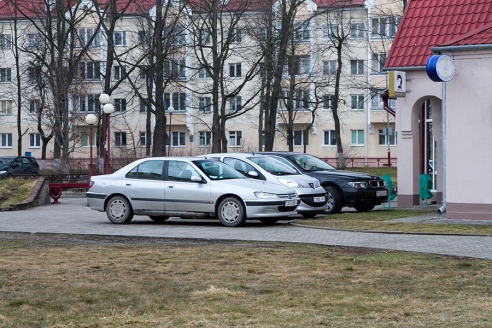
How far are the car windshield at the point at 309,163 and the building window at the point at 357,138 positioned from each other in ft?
190

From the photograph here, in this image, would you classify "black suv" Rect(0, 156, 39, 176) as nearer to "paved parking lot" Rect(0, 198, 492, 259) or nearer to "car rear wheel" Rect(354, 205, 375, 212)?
"paved parking lot" Rect(0, 198, 492, 259)

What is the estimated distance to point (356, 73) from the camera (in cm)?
8456

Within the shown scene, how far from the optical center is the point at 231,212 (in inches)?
866

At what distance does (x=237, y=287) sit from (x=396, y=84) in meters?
17.6

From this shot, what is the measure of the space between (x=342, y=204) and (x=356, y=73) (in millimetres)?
59124

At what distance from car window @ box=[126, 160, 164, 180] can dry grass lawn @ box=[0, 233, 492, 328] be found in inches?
243

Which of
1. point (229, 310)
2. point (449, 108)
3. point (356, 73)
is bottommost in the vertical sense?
point (229, 310)

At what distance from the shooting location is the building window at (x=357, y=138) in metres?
85.4

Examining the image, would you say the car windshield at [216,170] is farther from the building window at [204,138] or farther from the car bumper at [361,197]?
the building window at [204,138]

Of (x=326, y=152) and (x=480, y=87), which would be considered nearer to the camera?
(x=480, y=87)

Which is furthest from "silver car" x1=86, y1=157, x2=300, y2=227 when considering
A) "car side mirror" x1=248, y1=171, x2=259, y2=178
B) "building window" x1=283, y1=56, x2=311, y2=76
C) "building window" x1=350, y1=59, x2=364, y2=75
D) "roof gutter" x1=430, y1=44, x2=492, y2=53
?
"building window" x1=350, y1=59, x2=364, y2=75

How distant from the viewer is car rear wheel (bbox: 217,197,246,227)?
21875mm

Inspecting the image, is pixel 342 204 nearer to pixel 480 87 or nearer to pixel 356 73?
pixel 480 87

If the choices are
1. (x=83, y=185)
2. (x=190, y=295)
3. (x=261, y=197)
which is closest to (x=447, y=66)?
(x=261, y=197)
